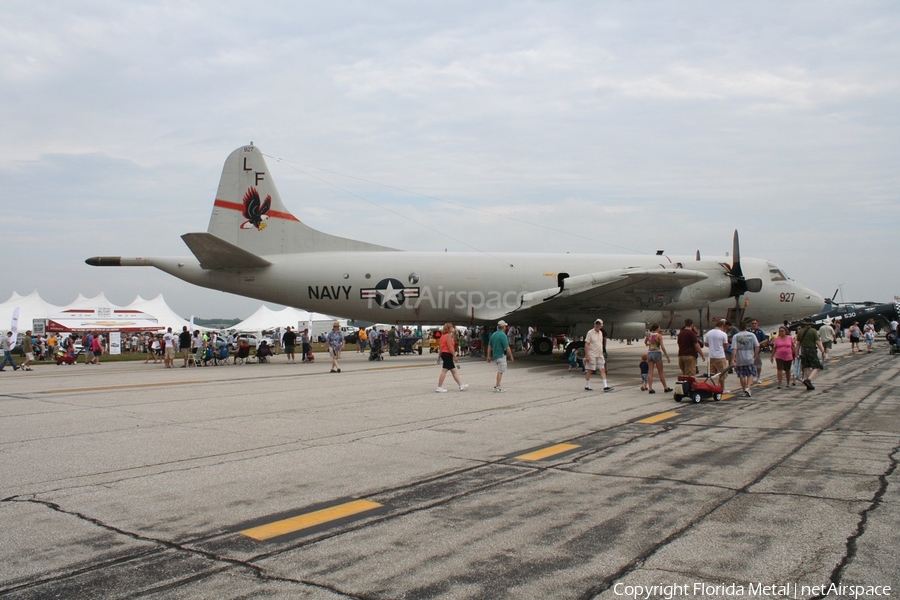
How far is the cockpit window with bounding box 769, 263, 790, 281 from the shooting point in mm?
27453

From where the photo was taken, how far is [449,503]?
5.87 m

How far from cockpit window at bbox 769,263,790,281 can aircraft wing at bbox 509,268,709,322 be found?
24.6 ft

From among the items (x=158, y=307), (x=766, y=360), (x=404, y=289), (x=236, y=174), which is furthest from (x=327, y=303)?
(x=158, y=307)

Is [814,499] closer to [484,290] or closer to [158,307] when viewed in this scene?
[484,290]

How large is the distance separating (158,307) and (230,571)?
6232cm

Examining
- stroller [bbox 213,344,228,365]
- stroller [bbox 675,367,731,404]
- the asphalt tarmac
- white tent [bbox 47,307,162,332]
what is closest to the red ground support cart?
stroller [bbox 675,367,731,404]

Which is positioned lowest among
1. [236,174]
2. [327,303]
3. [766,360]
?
[766,360]

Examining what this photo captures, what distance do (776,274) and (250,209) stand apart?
2240 centimetres

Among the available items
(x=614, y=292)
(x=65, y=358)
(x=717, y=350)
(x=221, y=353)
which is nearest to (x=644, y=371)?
(x=717, y=350)

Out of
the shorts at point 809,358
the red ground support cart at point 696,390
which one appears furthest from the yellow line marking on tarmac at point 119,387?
the shorts at point 809,358

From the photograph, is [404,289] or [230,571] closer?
[230,571]

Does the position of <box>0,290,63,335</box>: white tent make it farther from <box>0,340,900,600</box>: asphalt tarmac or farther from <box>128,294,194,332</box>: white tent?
<box>0,340,900,600</box>: asphalt tarmac

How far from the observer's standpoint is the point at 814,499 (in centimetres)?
591

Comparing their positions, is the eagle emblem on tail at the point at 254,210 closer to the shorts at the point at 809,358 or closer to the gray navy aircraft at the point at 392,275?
the gray navy aircraft at the point at 392,275
